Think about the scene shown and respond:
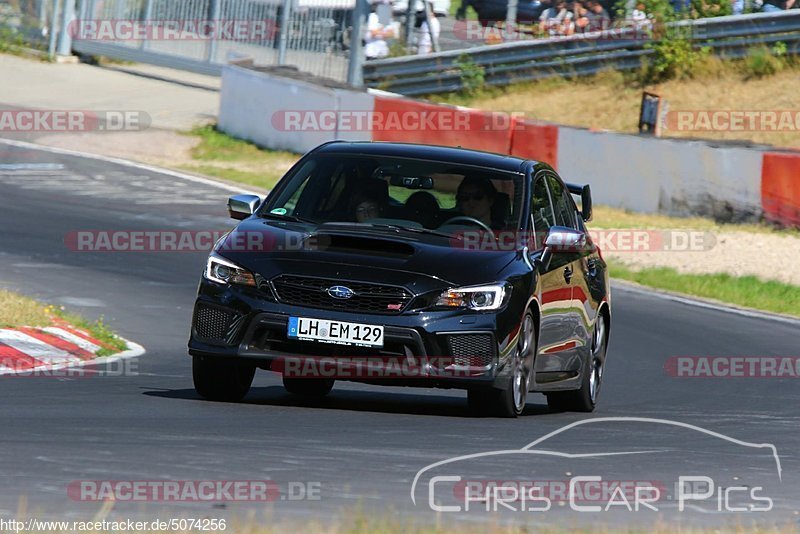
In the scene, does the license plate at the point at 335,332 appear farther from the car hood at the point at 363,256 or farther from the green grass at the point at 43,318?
the green grass at the point at 43,318

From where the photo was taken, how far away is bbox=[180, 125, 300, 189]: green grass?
25.0 meters

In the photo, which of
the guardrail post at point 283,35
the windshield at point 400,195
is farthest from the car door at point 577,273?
the guardrail post at point 283,35

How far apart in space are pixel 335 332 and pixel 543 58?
23.5m

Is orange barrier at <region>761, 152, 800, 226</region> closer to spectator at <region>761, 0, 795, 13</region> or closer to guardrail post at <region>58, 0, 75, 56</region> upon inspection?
spectator at <region>761, 0, 795, 13</region>

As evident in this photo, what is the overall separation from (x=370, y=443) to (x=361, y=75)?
22417 mm

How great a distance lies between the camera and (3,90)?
99.8ft

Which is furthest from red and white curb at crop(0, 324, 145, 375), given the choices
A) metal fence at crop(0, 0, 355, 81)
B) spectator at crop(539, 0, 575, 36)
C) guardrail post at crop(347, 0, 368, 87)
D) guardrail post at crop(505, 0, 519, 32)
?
guardrail post at crop(505, 0, 519, 32)

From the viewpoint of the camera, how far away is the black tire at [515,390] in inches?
351

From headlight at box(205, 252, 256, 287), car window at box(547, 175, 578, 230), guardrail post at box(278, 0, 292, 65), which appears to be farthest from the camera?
guardrail post at box(278, 0, 292, 65)

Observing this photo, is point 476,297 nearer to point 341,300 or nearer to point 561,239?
point 341,300

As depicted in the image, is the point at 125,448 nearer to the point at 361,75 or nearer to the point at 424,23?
the point at 361,75

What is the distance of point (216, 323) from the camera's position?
876 centimetres

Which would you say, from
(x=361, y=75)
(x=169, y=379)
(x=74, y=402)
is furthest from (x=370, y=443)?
(x=361, y=75)

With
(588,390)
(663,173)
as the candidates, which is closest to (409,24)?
(663,173)
